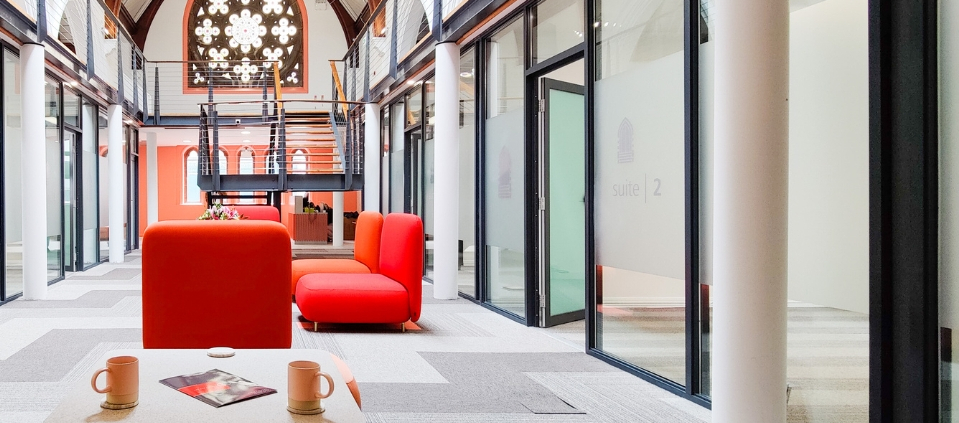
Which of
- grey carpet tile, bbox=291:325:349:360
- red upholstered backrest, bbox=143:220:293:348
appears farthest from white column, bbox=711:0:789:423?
grey carpet tile, bbox=291:325:349:360

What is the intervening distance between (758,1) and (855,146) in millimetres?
667

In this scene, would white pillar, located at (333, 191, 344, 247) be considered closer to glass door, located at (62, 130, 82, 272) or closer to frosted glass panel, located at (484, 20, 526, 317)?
glass door, located at (62, 130, 82, 272)

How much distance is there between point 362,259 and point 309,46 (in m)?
12.6

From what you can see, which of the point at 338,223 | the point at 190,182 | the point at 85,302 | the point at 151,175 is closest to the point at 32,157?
the point at 85,302

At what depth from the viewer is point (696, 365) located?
355 centimetres

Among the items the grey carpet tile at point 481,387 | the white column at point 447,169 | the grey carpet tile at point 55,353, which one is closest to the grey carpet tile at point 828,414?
the grey carpet tile at point 481,387

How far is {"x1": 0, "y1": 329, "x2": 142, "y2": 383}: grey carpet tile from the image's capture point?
3.98 m

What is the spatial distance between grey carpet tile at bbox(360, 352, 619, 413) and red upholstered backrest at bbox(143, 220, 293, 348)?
924 millimetres

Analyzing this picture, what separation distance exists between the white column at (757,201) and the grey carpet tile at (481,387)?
105 centimetres

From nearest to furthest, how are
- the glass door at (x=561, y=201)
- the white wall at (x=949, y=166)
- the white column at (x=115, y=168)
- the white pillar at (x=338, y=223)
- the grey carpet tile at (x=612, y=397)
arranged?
1. the white wall at (x=949, y=166)
2. the grey carpet tile at (x=612, y=397)
3. the glass door at (x=561, y=201)
4. the white column at (x=115, y=168)
5. the white pillar at (x=338, y=223)

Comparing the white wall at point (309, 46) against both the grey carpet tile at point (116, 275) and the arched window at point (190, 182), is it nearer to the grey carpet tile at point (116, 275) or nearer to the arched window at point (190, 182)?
the arched window at point (190, 182)

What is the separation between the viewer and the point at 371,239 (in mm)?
6562

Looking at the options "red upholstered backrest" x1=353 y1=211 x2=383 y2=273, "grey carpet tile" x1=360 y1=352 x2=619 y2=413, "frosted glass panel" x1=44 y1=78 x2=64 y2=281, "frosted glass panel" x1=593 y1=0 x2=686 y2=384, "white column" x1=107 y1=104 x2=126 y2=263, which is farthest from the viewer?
"white column" x1=107 y1=104 x2=126 y2=263

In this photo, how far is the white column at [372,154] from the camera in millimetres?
11414
